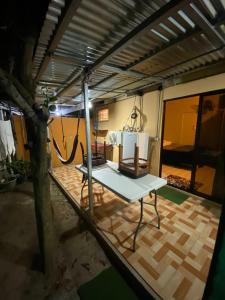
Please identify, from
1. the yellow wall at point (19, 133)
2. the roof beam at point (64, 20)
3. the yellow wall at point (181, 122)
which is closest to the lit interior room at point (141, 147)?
the roof beam at point (64, 20)

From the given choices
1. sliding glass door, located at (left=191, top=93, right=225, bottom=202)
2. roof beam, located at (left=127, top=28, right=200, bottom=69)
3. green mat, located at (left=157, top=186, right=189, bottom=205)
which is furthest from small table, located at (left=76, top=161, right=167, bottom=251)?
roof beam, located at (left=127, top=28, right=200, bottom=69)

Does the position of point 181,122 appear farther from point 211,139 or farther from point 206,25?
point 206,25

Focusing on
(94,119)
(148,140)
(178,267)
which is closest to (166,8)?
(178,267)

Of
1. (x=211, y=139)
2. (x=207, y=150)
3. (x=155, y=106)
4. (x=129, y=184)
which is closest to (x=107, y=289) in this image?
(x=129, y=184)

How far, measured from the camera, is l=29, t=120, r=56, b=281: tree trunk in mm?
1381

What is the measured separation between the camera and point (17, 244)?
196 centimetres

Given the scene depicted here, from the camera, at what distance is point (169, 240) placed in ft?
6.13

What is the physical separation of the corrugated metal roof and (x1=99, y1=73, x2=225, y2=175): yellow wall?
379mm

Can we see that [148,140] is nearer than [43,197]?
No

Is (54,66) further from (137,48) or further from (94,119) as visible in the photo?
(94,119)

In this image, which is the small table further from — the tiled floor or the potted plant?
the potted plant

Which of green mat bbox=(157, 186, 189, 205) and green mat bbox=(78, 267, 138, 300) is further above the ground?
green mat bbox=(157, 186, 189, 205)

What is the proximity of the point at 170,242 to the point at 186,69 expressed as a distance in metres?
2.80

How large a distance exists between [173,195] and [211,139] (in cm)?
139
